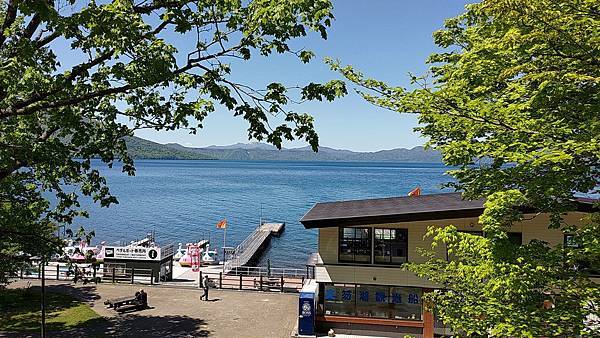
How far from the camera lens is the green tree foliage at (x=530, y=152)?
6719mm

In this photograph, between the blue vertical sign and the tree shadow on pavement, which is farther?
the blue vertical sign

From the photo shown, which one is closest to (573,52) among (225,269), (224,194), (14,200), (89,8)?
(89,8)

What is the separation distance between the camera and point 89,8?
5.66 m

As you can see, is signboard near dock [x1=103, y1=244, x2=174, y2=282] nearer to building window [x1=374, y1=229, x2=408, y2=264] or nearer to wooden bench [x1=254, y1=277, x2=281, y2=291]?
wooden bench [x1=254, y1=277, x2=281, y2=291]

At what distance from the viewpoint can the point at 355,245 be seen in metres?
19.0

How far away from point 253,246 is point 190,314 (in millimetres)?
27540

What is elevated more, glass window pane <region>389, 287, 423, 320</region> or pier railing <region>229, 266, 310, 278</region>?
glass window pane <region>389, 287, 423, 320</region>

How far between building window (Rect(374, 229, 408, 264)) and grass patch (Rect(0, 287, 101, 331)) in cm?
1288

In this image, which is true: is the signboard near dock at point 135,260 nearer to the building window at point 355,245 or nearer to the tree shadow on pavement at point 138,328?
the tree shadow on pavement at point 138,328

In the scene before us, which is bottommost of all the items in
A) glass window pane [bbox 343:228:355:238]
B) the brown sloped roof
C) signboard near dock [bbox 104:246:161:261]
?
signboard near dock [bbox 104:246:161:261]

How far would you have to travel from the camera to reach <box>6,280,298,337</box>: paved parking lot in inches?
699

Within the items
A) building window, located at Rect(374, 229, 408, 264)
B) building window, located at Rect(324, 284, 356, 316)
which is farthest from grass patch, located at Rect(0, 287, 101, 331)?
building window, located at Rect(374, 229, 408, 264)

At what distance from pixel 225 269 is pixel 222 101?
29143 mm

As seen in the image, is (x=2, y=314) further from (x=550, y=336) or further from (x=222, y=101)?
(x=550, y=336)
